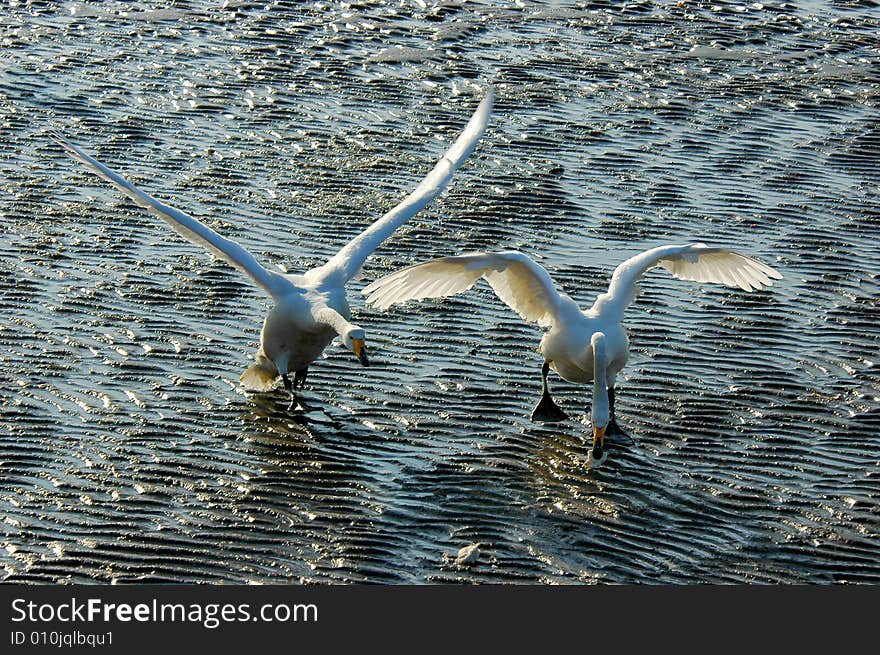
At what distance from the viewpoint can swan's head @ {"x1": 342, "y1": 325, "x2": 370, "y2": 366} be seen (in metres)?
10.9

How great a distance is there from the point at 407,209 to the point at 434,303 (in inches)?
33.2

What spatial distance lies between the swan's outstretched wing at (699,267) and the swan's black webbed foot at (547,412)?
3.17ft

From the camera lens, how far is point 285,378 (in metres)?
11.8

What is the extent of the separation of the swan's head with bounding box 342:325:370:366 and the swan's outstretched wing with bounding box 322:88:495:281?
121 centimetres

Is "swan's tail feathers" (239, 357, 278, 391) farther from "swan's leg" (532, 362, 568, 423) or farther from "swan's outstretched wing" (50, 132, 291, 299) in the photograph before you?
"swan's leg" (532, 362, 568, 423)

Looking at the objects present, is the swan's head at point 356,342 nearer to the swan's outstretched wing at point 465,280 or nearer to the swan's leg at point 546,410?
the swan's outstretched wing at point 465,280

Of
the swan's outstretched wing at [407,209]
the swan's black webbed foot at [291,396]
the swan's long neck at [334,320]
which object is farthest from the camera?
the swan's outstretched wing at [407,209]

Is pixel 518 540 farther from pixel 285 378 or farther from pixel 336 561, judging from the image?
pixel 285 378

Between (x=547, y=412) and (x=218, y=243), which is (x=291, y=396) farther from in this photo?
(x=547, y=412)

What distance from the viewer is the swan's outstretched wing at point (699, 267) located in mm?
11938

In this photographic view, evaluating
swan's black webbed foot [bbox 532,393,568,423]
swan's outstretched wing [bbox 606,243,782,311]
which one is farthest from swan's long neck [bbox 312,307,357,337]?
swan's outstretched wing [bbox 606,243,782,311]

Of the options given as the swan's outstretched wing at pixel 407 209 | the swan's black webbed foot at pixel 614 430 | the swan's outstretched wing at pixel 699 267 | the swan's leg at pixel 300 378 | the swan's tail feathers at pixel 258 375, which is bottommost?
the swan's black webbed foot at pixel 614 430

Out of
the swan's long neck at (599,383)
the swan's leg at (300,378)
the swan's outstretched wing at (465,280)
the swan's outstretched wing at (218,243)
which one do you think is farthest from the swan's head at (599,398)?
the swan's outstretched wing at (218,243)

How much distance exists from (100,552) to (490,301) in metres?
4.91
